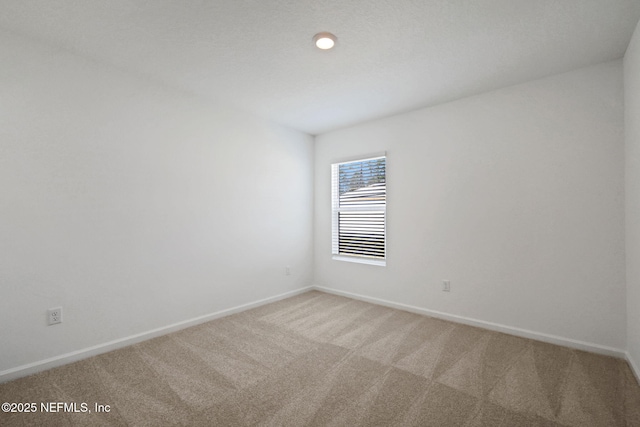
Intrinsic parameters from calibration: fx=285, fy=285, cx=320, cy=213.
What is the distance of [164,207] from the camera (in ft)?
9.46

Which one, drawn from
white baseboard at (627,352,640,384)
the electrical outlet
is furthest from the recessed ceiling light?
white baseboard at (627,352,640,384)

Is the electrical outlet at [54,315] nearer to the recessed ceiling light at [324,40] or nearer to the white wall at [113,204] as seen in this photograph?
the white wall at [113,204]

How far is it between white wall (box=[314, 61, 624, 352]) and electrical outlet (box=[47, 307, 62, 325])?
3245 mm

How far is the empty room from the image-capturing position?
186cm

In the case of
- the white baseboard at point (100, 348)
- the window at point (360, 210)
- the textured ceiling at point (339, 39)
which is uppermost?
the textured ceiling at point (339, 39)

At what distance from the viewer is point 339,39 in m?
2.15

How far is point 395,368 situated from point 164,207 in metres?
2.59

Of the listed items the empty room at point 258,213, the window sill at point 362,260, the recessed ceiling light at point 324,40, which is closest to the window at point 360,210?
the window sill at point 362,260

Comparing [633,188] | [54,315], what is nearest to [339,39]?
[633,188]

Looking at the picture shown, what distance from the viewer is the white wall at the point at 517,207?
95.5 inches

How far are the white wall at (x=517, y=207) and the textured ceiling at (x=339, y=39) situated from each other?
1.14 feet

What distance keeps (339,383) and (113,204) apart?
241 centimetres

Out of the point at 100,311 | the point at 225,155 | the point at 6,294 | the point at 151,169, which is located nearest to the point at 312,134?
the point at 225,155

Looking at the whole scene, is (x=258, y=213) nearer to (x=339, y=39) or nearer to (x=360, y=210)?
(x=360, y=210)
